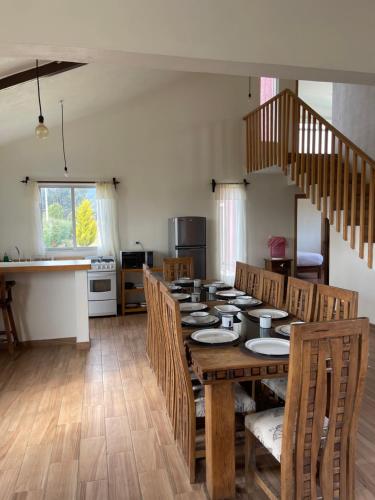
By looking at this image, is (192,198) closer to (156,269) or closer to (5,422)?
(156,269)

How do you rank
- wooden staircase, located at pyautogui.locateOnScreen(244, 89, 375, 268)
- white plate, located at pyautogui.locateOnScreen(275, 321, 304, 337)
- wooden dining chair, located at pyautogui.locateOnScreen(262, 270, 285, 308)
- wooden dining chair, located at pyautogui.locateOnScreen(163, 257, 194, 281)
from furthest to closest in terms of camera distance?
wooden dining chair, located at pyautogui.locateOnScreen(163, 257, 194, 281) < wooden staircase, located at pyautogui.locateOnScreen(244, 89, 375, 268) < wooden dining chair, located at pyautogui.locateOnScreen(262, 270, 285, 308) < white plate, located at pyautogui.locateOnScreen(275, 321, 304, 337)

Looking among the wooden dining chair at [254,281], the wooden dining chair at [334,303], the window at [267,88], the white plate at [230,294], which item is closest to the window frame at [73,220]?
the wooden dining chair at [254,281]

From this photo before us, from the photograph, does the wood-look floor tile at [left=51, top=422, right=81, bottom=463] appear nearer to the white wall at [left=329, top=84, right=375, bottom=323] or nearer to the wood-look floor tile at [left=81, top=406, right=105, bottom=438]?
the wood-look floor tile at [left=81, top=406, right=105, bottom=438]

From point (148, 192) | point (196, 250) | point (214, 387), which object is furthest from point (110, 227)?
point (214, 387)

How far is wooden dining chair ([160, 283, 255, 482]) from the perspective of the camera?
1974 mm

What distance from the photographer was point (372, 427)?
99.0 inches

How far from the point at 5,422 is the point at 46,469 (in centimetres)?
70

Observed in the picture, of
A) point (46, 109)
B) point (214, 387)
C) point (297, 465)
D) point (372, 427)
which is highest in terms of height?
point (46, 109)

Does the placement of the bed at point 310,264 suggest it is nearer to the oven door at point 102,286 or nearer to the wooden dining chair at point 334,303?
the oven door at point 102,286

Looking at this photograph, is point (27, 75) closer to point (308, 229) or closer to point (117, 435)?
point (117, 435)

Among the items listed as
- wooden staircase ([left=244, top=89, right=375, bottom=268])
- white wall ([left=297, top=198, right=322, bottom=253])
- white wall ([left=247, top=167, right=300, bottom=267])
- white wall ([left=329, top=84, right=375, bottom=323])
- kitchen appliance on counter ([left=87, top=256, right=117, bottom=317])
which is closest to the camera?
wooden staircase ([left=244, top=89, right=375, bottom=268])

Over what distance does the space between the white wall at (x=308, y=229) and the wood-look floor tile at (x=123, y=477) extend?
8428 millimetres

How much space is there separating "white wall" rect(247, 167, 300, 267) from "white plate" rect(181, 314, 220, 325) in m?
4.26

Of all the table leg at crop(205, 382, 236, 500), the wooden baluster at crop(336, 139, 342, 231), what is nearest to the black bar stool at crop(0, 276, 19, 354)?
the table leg at crop(205, 382, 236, 500)
